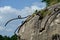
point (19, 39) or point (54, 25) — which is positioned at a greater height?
point (54, 25)

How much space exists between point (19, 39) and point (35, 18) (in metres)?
0.98

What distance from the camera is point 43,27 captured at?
7.91 metres

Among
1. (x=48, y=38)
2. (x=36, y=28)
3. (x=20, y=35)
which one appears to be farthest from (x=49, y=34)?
(x=20, y=35)

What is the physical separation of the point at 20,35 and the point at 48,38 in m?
1.45

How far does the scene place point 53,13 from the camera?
800 centimetres

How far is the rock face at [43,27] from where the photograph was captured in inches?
299

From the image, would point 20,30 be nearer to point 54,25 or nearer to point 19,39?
point 19,39

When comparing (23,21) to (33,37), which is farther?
(23,21)

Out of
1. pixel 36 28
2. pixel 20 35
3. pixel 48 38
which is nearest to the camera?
pixel 48 38

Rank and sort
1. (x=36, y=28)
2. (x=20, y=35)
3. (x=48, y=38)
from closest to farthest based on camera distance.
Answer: (x=48, y=38) → (x=36, y=28) → (x=20, y=35)

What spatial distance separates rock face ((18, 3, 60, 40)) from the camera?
24.9 ft

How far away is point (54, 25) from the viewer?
7.64 m

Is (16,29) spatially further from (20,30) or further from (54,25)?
(54,25)

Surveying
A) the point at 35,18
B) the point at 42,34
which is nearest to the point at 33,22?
the point at 35,18
